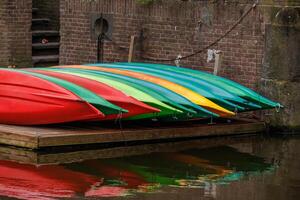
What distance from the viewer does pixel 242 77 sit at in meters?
14.2

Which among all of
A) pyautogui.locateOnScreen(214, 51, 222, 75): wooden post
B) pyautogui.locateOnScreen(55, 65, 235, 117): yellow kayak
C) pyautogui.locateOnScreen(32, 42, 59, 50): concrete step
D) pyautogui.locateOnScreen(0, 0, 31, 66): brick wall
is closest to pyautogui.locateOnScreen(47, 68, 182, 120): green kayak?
pyautogui.locateOnScreen(55, 65, 235, 117): yellow kayak

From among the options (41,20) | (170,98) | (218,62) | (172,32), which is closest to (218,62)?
(218,62)

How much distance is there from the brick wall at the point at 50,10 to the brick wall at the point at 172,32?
2.24 metres

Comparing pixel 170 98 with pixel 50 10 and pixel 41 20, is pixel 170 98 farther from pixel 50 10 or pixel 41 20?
pixel 50 10

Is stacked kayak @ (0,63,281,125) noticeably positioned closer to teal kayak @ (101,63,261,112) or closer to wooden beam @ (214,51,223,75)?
teal kayak @ (101,63,261,112)

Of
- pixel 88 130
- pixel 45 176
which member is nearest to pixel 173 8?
pixel 88 130

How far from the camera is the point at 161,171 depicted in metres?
10.9

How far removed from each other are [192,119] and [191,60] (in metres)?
1.79

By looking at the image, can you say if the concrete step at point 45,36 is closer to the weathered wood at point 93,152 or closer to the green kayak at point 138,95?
the green kayak at point 138,95

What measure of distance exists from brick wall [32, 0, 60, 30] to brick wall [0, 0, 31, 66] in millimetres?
1076

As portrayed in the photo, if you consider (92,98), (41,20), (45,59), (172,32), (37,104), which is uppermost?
(172,32)

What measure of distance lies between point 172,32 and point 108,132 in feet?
11.2

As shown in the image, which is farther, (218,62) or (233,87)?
(218,62)

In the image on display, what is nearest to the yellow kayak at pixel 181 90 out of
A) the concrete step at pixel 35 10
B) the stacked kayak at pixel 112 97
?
the stacked kayak at pixel 112 97
